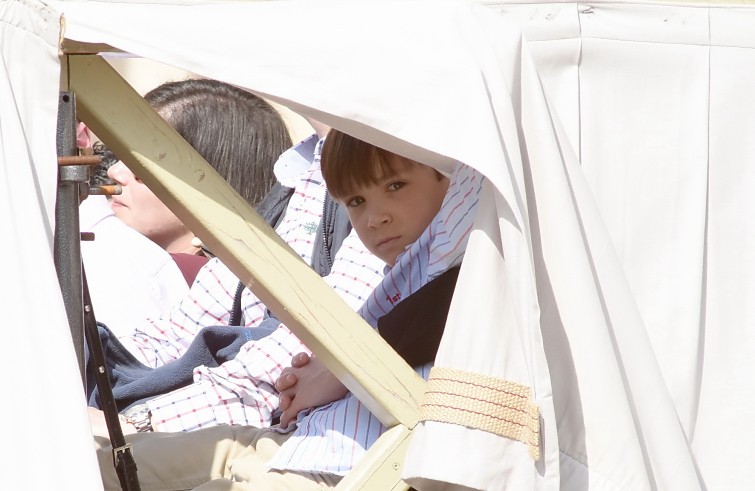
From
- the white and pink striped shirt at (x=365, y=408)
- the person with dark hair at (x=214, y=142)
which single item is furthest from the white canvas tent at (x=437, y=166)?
the person with dark hair at (x=214, y=142)

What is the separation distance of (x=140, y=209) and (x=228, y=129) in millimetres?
383

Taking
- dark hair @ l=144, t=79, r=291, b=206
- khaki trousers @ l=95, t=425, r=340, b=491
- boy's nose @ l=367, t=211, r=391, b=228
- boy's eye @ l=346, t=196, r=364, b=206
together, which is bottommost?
khaki trousers @ l=95, t=425, r=340, b=491

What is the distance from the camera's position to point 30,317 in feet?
4.27

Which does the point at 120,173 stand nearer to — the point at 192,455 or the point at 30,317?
the point at 192,455

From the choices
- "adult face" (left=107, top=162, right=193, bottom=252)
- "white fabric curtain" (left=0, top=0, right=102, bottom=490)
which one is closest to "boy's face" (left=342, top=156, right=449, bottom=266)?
"white fabric curtain" (left=0, top=0, right=102, bottom=490)

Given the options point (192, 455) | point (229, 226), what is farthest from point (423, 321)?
point (192, 455)

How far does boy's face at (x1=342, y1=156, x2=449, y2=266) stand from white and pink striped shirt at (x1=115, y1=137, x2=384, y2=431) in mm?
173

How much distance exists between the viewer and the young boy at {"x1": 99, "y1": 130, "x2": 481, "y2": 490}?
1.86 metres

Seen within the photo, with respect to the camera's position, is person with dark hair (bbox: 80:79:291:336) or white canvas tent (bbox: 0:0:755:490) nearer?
white canvas tent (bbox: 0:0:755:490)

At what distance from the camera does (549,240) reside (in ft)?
4.94

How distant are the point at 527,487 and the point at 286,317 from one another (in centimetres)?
40

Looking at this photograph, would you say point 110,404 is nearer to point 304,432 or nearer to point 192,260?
point 304,432

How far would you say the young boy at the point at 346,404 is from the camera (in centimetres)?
186

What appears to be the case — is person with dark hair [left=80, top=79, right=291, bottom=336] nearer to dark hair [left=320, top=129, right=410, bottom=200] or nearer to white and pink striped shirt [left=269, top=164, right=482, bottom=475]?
dark hair [left=320, top=129, right=410, bottom=200]
